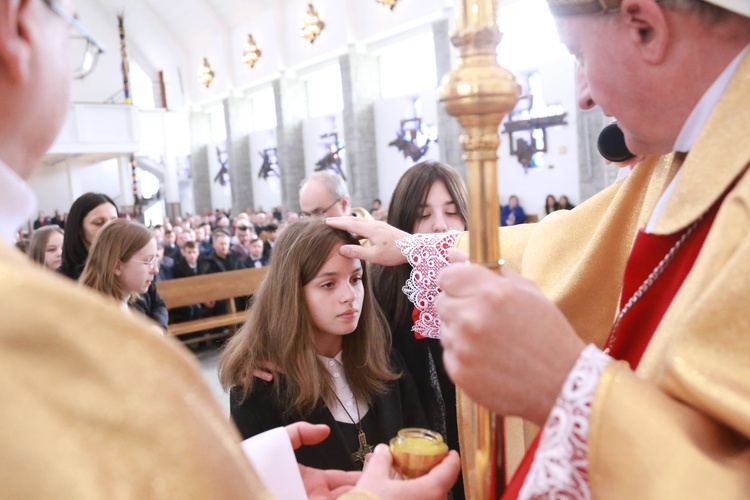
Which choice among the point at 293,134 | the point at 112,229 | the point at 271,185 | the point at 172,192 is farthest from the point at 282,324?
the point at 172,192

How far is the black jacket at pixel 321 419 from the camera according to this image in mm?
1859

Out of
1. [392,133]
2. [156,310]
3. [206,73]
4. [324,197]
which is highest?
[206,73]

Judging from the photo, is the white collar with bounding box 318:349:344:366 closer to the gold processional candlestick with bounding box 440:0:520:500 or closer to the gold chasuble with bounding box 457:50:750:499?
the gold processional candlestick with bounding box 440:0:520:500

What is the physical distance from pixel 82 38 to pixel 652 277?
88cm

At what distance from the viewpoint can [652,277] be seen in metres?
1.02

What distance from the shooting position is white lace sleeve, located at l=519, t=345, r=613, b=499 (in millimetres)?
750

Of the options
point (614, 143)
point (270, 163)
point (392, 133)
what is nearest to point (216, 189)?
point (270, 163)

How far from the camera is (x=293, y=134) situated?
1752 centimetres

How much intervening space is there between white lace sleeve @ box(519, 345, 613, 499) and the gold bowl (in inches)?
8.5

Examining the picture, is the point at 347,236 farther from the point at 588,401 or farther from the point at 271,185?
the point at 271,185

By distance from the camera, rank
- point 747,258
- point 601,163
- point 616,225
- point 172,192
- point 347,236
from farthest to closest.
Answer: point 172,192
point 601,163
point 347,236
point 616,225
point 747,258

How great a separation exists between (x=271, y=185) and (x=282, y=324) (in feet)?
58.2

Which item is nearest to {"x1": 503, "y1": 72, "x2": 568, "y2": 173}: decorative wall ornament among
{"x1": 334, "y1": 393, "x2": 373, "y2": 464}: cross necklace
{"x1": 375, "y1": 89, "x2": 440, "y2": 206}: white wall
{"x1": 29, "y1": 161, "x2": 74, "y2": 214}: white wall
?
{"x1": 375, "y1": 89, "x2": 440, "y2": 206}: white wall

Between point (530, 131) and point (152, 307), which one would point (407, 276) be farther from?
point (530, 131)
